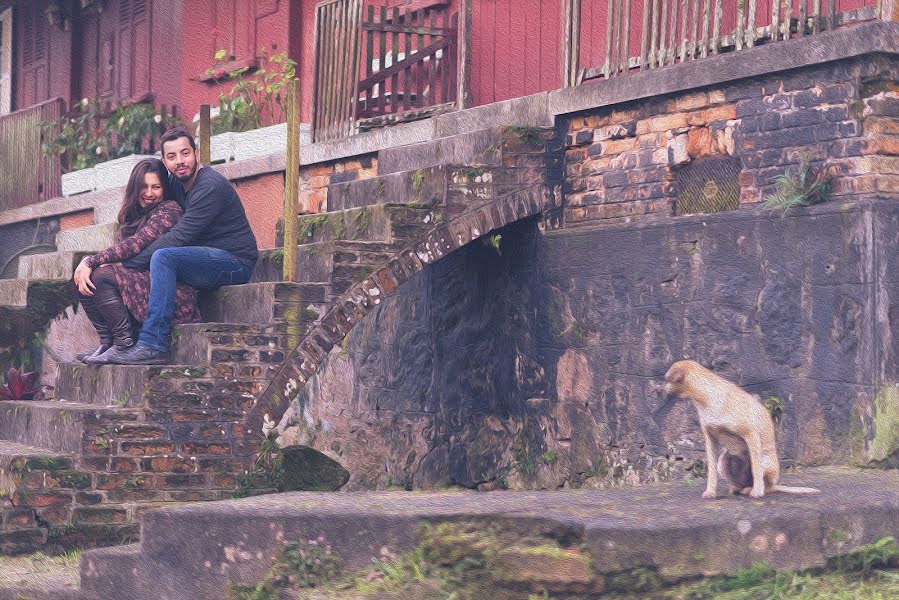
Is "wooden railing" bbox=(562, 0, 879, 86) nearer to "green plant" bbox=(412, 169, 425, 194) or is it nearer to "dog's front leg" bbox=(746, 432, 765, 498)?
"green plant" bbox=(412, 169, 425, 194)

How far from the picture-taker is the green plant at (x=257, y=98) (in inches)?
469

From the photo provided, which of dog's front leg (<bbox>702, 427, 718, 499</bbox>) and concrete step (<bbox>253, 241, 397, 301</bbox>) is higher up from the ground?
concrete step (<bbox>253, 241, 397, 301</bbox>)

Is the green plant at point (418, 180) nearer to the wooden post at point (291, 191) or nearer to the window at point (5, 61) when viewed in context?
the wooden post at point (291, 191)

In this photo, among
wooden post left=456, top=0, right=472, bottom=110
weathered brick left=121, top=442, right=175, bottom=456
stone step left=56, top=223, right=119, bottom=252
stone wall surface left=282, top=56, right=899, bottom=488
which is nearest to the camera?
stone wall surface left=282, top=56, right=899, bottom=488

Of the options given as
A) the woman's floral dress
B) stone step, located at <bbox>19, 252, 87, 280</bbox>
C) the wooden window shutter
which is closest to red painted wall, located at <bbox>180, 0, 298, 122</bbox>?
the wooden window shutter

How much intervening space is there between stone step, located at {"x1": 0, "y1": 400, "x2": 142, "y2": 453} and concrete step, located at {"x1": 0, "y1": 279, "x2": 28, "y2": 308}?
35.7 inches

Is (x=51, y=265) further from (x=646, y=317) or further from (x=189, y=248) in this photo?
(x=646, y=317)

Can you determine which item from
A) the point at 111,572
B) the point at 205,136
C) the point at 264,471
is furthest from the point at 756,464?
the point at 205,136

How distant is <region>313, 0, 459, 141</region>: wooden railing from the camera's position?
9320 mm

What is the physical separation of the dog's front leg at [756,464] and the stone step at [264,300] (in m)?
3.05

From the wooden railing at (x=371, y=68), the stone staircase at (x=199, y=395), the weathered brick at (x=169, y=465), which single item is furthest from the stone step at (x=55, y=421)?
the wooden railing at (x=371, y=68)

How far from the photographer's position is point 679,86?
23.0 feet

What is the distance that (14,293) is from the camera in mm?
8555

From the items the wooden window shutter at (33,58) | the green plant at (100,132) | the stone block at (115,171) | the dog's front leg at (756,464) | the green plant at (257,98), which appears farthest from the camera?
the wooden window shutter at (33,58)
